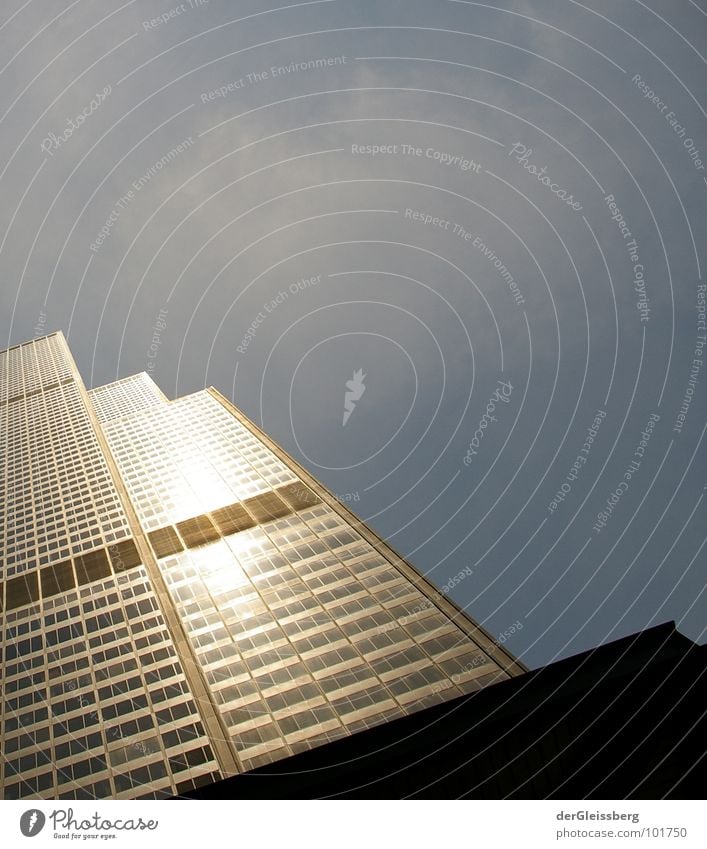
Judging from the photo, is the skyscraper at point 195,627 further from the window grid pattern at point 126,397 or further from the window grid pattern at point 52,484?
the window grid pattern at point 126,397

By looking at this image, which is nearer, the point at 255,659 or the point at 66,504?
the point at 255,659

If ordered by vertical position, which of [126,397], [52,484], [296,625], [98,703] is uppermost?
[296,625]

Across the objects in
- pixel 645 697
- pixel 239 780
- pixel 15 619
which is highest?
pixel 645 697

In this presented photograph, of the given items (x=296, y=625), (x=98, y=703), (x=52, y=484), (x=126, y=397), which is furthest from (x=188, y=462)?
(x=126, y=397)

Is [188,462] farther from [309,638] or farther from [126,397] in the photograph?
[126,397]

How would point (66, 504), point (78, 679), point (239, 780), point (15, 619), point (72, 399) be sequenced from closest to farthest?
1. point (239, 780)
2. point (78, 679)
3. point (15, 619)
4. point (66, 504)
5. point (72, 399)

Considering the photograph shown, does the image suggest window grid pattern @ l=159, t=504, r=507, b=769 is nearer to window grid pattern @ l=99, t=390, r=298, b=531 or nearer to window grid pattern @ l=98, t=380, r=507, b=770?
window grid pattern @ l=98, t=380, r=507, b=770

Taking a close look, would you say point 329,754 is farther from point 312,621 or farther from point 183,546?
point 183,546

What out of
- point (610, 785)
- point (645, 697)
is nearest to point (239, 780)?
point (610, 785)

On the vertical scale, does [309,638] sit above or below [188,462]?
above
